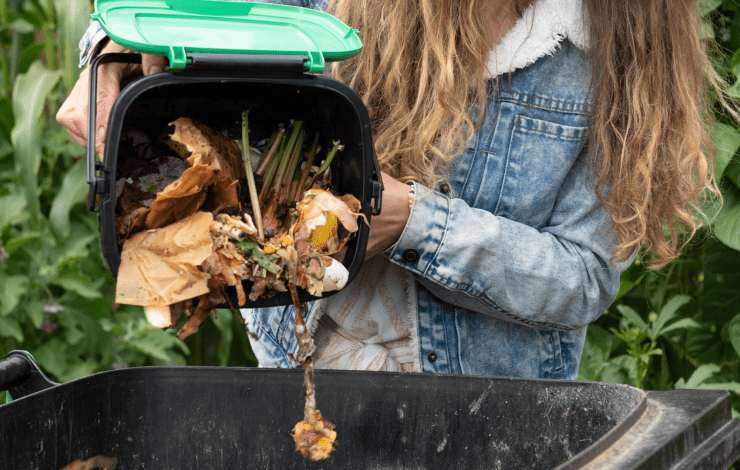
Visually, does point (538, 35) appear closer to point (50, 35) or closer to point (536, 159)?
point (536, 159)

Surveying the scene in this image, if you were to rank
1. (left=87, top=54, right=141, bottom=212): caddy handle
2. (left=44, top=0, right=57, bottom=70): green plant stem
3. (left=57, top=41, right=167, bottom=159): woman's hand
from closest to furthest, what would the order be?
(left=87, top=54, right=141, bottom=212): caddy handle → (left=57, top=41, right=167, bottom=159): woman's hand → (left=44, top=0, right=57, bottom=70): green plant stem

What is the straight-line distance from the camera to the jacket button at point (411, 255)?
90 cm

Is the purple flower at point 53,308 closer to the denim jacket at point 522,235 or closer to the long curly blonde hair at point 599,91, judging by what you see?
the denim jacket at point 522,235

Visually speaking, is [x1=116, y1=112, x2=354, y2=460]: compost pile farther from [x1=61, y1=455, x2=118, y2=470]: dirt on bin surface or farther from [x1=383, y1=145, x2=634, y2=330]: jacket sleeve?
[x1=61, y1=455, x2=118, y2=470]: dirt on bin surface

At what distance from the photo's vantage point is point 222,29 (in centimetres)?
72

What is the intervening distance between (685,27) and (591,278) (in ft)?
1.27

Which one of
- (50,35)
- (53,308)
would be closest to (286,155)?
(53,308)

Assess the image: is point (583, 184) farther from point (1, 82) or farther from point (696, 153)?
point (1, 82)

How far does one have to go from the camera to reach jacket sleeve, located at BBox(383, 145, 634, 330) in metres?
0.90

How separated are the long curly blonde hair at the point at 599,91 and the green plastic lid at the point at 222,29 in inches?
7.6

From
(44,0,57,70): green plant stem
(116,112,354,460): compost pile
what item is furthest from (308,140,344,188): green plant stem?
(44,0,57,70): green plant stem

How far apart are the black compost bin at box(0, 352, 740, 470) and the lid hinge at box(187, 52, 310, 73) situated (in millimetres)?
412

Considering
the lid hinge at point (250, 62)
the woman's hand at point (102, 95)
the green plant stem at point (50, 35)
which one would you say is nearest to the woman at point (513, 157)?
the woman's hand at point (102, 95)

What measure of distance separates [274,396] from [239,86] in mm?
409
